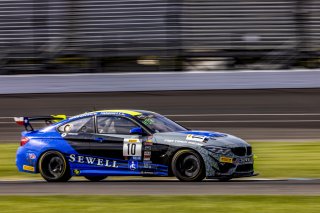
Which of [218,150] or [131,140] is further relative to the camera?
[131,140]

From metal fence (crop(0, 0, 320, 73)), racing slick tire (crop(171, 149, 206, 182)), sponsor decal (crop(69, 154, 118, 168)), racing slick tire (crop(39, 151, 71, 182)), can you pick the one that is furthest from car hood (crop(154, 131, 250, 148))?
metal fence (crop(0, 0, 320, 73))

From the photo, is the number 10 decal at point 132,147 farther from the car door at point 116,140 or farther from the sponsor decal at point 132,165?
the sponsor decal at point 132,165

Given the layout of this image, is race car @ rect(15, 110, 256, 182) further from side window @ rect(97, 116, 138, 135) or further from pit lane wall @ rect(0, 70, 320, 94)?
pit lane wall @ rect(0, 70, 320, 94)

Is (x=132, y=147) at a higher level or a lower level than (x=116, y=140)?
lower

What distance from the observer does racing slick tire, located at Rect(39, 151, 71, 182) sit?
12.2 meters

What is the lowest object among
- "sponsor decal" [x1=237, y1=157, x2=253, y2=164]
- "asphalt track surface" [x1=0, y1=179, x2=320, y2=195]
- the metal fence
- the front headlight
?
"asphalt track surface" [x1=0, y1=179, x2=320, y2=195]

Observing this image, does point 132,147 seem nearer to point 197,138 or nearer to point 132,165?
point 132,165

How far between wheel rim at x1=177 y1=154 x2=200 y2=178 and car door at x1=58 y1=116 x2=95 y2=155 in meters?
1.64

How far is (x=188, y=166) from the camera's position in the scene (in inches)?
449

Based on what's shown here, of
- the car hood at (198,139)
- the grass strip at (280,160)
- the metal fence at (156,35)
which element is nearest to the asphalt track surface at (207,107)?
the metal fence at (156,35)

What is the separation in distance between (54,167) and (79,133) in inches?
26.2

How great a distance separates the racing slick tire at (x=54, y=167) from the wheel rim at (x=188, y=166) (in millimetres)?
1933

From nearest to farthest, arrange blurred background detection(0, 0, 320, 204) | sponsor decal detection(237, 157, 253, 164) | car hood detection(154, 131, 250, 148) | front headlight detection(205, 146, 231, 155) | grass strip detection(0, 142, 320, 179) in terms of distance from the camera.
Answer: front headlight detection(205, 146, 231, 155), car hood detection(154, 131, 250, 148), sponsor decal detection(237, 157, 253, 164), grass strip detection(0, 142, 320, 179), blurred background detection(0, 0, 320, 204)

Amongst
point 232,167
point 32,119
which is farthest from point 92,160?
point 232,167
